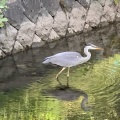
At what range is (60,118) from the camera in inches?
282

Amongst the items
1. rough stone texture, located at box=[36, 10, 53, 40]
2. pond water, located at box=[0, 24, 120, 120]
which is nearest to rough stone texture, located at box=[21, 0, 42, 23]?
rough stone texture, located at box=[36, 10, 53, 40]

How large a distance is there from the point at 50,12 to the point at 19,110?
4.83 meters

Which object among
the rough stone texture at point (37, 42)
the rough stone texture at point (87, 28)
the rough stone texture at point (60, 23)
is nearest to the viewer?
the rough stone texture at point (37, 42)

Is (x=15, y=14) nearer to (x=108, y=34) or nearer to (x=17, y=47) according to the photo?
(x=17, y=47)

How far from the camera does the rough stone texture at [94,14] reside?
13.1 meters

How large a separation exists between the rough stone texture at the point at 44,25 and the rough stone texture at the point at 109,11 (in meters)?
2.43

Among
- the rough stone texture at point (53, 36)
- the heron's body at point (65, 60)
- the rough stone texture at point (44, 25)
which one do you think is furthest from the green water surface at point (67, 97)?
the rough stone texture at point (53, 36)

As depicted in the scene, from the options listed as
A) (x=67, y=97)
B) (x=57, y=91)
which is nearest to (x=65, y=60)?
(x=57, y=91)

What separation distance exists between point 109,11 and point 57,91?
604 centimetres

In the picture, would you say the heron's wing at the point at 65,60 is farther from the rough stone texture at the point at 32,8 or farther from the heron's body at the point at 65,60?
the rough stone texture at the point at 32,8

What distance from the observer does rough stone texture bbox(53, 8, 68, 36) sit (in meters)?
12.0

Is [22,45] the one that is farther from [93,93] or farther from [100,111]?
[100,111]

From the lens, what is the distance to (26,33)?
11.2 meters

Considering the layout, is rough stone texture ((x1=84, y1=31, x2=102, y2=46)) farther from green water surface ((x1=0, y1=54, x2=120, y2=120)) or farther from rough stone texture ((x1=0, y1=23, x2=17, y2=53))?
green water surface ((x1=0, y1=54, x2=120, y2=120))
